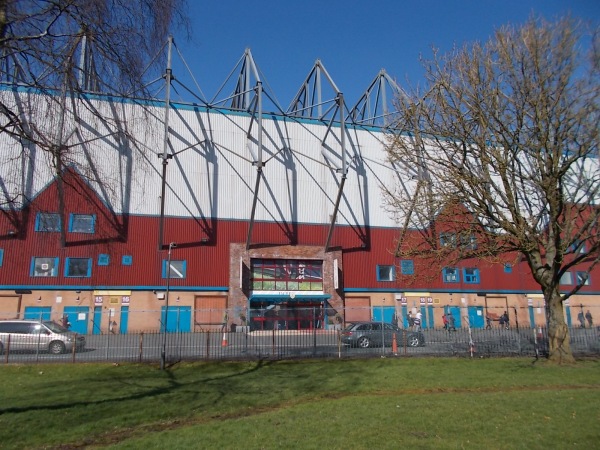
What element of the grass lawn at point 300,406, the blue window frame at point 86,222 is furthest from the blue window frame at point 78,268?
the blue window frame at point 86,222

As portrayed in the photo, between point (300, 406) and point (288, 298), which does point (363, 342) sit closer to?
point (300, 406)

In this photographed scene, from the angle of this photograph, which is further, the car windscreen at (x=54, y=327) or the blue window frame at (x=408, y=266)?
the blue window frame at (x=408, y=266)

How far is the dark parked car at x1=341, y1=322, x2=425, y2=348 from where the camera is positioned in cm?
2181

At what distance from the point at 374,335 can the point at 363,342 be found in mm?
674

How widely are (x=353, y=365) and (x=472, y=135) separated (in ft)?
33.7

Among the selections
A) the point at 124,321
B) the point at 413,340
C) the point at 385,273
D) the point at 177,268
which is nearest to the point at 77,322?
the point at 124,321

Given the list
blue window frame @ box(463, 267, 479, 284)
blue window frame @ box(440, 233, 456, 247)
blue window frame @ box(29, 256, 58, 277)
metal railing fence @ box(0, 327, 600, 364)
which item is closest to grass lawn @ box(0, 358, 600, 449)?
metal railing fence @ box(0, 327, 600, 364)

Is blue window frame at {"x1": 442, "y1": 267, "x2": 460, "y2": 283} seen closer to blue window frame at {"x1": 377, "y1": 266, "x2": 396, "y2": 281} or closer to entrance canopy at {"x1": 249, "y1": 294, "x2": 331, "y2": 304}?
blue window frame at {"x1": 377, "y1": 266, "x2": 396, "y2": 281}

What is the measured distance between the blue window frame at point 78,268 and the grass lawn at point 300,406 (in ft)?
63.5

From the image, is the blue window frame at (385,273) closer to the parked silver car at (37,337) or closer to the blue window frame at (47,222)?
the parked silver car at (37,337)

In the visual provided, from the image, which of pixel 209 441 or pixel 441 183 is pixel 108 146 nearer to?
pixel 209 441

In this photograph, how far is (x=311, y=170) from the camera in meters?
41.2

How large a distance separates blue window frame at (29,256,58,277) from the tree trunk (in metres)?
32.8

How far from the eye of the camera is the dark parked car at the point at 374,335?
859 inches
